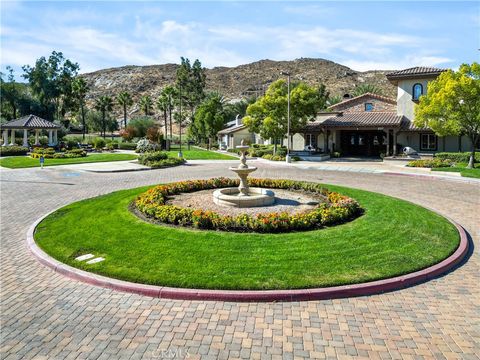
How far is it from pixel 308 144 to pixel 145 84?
413 feet

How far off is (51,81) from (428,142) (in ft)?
251

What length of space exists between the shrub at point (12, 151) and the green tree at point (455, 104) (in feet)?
143

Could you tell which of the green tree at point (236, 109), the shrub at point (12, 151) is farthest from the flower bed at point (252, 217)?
the green tree at point (236, 109)

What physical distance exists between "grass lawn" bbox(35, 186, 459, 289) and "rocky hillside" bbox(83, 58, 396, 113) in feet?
367

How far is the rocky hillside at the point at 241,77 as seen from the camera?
131250 millimetres

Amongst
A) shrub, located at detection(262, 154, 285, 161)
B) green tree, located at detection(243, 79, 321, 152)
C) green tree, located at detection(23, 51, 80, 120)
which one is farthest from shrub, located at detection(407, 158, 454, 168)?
green tree, located at detection(23, 51, 80, 120)

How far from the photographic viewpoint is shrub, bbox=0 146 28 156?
45.2 m

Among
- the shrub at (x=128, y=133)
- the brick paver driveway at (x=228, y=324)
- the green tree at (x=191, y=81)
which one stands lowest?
the brick paver driveway at (x=228, y=324)

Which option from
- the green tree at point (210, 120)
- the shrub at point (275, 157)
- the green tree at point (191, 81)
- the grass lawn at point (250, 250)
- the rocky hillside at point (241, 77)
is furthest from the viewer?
the rocky hillside at point (241, 77)

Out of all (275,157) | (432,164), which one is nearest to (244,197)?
(432,164)

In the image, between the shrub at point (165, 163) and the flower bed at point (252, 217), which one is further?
the shrub at point (165, 163)

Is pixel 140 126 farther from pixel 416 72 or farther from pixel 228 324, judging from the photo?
pixel 228 324

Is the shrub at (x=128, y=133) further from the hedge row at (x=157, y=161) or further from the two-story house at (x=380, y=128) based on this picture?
the hedge row at (x=157, y=161)

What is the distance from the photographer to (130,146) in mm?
60469
